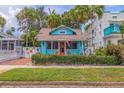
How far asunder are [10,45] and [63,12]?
51.7ft

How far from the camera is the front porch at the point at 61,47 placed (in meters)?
30.4

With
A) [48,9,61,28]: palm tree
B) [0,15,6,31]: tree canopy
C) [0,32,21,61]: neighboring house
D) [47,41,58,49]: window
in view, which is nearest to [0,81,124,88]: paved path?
[47,41,58,49]: window

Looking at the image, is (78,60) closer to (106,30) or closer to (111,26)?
(111,26)

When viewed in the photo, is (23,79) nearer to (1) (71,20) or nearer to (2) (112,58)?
(2) (112,58)

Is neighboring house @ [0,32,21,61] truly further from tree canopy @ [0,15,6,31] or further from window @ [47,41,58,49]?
tree canopy @ [0,15,6,31]

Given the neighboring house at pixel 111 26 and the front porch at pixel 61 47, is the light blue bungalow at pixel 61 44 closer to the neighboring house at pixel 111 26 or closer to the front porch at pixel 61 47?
the front porch at pixel 61 47

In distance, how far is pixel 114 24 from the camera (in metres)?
29.8

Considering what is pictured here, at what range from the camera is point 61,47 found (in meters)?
30.8

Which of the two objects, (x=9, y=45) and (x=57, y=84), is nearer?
(x=57, y=84)

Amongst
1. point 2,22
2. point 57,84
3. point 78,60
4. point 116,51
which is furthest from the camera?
point 2,22

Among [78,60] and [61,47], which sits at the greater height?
[61,47]

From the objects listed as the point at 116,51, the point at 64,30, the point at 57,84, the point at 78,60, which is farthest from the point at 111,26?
the point at 57,84
